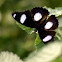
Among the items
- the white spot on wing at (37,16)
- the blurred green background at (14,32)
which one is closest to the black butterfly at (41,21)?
the white spot on wing at (37,16)

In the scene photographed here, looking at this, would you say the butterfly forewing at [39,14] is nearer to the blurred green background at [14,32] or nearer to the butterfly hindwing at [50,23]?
the butterfly hindwing at [50,23]

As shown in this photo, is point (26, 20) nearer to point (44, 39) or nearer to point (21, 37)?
point (44, 39)

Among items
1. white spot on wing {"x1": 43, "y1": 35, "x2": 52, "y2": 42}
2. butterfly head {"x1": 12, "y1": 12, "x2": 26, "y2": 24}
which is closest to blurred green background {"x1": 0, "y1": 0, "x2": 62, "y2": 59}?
butterfly head {"x1": 12, "y1": 12, "x2": 26, "y2": 24}

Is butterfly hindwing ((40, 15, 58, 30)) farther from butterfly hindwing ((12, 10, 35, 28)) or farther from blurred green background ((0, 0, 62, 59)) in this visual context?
blurred green background ((0, 0, 62, 59))

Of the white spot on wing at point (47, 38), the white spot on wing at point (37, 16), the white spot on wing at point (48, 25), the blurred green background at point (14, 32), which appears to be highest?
the blurred green background at point (14, 32)

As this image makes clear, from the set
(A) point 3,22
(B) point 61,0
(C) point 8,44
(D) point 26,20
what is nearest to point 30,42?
(C) point 8,44

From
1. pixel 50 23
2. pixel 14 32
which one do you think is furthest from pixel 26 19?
pixel 14 32

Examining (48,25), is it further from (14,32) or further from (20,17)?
(14,32)
